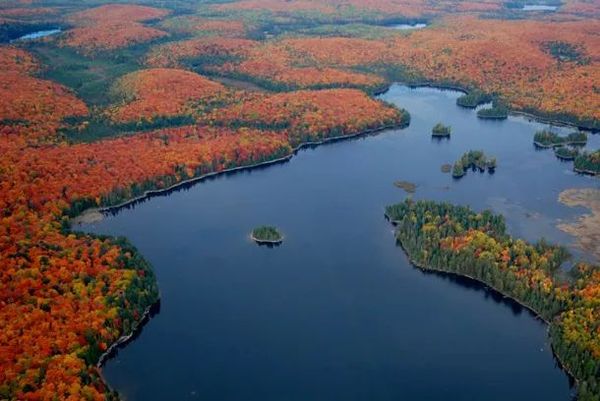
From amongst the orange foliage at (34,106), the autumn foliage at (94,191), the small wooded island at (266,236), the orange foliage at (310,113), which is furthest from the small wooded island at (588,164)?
the orange foliage at (34,106)

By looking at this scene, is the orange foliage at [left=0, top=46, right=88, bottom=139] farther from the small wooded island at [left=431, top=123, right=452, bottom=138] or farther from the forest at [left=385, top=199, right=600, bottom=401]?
the small wooded island at [left=431, top=123, right=452, bottom=138]

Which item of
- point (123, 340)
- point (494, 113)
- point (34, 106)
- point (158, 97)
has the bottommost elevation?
point (123, 340)

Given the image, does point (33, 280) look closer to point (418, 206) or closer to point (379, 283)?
point (379, 283)

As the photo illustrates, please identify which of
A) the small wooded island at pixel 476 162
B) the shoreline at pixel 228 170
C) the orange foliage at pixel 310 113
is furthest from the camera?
the orange foliage at pixel 310 113

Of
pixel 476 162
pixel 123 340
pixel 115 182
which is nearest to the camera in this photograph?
pixel 123 340

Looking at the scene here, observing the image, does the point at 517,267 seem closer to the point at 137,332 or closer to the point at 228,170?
the point at 137,332

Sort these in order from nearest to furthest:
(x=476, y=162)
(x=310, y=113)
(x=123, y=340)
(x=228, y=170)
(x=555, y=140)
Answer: (x=123, y=340) < (x=228, y=170) < (x=476, y=162) < (x=555, y=140) < (x=310, y=113)

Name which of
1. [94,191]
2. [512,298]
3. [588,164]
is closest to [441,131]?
[588,164]

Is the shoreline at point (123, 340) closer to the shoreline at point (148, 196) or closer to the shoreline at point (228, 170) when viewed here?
the shoreline at point (148, 196)

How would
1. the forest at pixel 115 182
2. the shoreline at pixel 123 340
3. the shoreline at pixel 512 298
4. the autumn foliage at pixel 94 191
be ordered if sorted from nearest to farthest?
the autumn foliage at pixel 94 191
the forest at pixel 115 182
the shoreline at pixel 123 340
the shoreline at pixel 512 298
